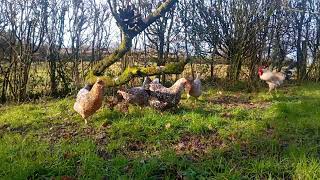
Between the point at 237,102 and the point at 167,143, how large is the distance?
375 cm

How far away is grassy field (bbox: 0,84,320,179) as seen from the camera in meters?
3.96

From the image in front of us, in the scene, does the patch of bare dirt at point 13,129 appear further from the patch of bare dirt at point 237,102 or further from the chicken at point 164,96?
the patch of bare dirt at point 237,102

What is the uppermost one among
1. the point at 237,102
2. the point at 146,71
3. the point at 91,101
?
the point at 146,71

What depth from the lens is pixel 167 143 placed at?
16.6ft

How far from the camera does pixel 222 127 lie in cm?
573

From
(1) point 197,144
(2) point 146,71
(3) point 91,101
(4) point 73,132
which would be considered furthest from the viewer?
(2) point 146,71

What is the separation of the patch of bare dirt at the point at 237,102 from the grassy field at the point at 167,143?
0.20m

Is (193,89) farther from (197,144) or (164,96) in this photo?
(197,144)

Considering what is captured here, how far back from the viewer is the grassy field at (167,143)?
3.96 meters

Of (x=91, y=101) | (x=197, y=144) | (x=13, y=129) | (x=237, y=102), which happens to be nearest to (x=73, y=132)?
(x=91, y=101)

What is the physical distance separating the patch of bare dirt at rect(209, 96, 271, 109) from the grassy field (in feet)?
0.66

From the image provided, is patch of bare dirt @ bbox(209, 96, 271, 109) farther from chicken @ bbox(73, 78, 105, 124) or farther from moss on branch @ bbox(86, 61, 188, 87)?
chicken @ bbox(73, 78, 105, 124)

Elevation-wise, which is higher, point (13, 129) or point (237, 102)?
point (237, 102)

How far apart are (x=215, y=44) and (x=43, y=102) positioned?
19.8 ft
